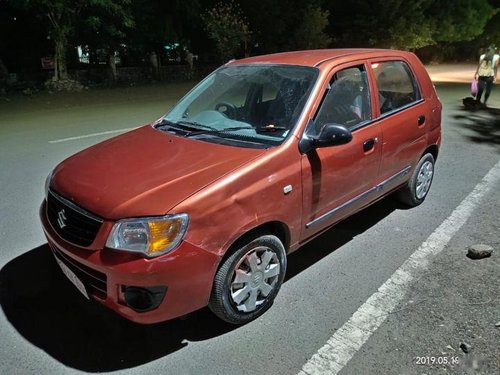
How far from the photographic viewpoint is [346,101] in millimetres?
3621

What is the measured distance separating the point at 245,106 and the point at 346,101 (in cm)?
84

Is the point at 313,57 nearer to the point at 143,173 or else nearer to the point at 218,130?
the point at 218,130

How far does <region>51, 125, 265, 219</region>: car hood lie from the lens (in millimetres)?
2527

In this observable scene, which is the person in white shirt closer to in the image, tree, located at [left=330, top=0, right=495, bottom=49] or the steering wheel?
the steering wheel

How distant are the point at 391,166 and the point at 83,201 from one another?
274 centimetres

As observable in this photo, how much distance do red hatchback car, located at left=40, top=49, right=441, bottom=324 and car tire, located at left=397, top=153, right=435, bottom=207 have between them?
0.41 meters

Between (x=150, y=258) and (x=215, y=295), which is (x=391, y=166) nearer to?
(x=215, y=295)

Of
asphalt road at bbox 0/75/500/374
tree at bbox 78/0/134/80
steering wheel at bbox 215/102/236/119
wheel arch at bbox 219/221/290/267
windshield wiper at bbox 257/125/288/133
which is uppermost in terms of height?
tree at bbox 78/0/134/80

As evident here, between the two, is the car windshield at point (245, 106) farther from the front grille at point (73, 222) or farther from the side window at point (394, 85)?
the front grille at point (73, 222)

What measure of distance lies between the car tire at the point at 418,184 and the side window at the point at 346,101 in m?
1.28

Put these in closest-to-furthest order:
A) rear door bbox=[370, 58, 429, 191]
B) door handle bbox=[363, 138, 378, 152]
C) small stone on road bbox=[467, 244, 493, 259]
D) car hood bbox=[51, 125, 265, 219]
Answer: car hood bbox=[51, 125, 265, 219] < door handle bbox=[363, 138, 378, 152] < small stone on road bbox=[467, 244, 493, 259] < rear door bbox=[370, 58, 429, 191]

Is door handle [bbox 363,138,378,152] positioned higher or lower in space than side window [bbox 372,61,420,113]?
lower

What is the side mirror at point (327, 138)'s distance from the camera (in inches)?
121

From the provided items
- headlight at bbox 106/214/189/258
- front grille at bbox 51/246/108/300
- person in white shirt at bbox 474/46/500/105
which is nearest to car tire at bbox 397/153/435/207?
headlight at bbox 106/214/189/258
